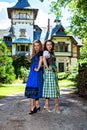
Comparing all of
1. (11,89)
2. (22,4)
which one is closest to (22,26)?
(22,4)

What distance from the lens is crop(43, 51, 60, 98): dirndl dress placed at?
29.8 ft

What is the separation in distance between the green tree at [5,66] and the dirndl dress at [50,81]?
25.4 meters

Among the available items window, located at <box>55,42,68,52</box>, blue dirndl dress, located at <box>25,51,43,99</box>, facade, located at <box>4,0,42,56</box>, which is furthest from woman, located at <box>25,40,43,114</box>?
window, located at <box>55,42,68,52</box>

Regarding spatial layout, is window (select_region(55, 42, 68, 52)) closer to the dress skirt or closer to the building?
the building

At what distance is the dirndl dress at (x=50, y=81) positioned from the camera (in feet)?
29.8

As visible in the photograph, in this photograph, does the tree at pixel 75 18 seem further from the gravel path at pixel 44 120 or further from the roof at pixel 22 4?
the roof at pixel 22 4

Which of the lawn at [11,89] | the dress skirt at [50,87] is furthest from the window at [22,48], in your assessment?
the dress skirt at [50,87]

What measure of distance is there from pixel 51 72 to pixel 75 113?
1.22 metres

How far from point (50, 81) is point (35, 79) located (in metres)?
0.40

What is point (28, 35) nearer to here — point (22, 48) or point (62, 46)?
point (22, 48)

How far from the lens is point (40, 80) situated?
911cm

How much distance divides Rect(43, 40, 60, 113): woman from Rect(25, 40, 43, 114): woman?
0.13 m

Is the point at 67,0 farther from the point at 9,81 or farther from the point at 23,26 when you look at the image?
the point at 23,26

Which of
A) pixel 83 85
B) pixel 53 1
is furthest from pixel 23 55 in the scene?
pixel 83 85
